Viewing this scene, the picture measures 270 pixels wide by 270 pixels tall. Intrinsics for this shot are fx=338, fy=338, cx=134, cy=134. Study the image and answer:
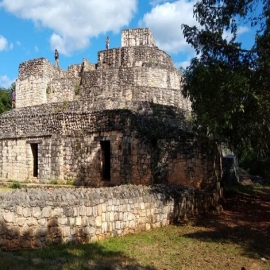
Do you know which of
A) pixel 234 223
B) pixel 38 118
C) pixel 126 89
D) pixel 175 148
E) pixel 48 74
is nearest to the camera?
pixel 234 223

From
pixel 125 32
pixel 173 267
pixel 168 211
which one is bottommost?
pixel 173 267

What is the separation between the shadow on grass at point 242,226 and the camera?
678 centimetres

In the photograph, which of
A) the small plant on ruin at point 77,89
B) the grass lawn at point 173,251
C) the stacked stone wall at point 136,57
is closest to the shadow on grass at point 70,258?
the grass lawn at point 173,251

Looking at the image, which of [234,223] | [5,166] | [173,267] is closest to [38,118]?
[5,166]

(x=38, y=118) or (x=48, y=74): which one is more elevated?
(x=48, y=74)

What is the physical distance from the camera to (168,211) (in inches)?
337

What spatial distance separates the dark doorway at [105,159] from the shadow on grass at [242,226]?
4.73 meters

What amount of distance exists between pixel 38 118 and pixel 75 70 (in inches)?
422

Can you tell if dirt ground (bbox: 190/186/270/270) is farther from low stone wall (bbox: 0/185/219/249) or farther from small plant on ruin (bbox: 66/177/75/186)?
small plant on ruin (bbox: 66/177/75/186)

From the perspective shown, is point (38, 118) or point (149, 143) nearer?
point (149, 143)

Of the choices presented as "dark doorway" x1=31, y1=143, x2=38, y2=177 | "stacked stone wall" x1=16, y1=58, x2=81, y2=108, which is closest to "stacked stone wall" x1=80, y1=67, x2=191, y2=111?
"stacked stone wall" x1=16, y1=58, x2=81, y2=108

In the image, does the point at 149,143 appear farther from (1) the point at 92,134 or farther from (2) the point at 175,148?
(1) the point at 92,134

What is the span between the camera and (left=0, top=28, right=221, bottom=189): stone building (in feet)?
38.7

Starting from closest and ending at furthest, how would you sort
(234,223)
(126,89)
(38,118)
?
(234,223)
(38,118)
(126,89)
